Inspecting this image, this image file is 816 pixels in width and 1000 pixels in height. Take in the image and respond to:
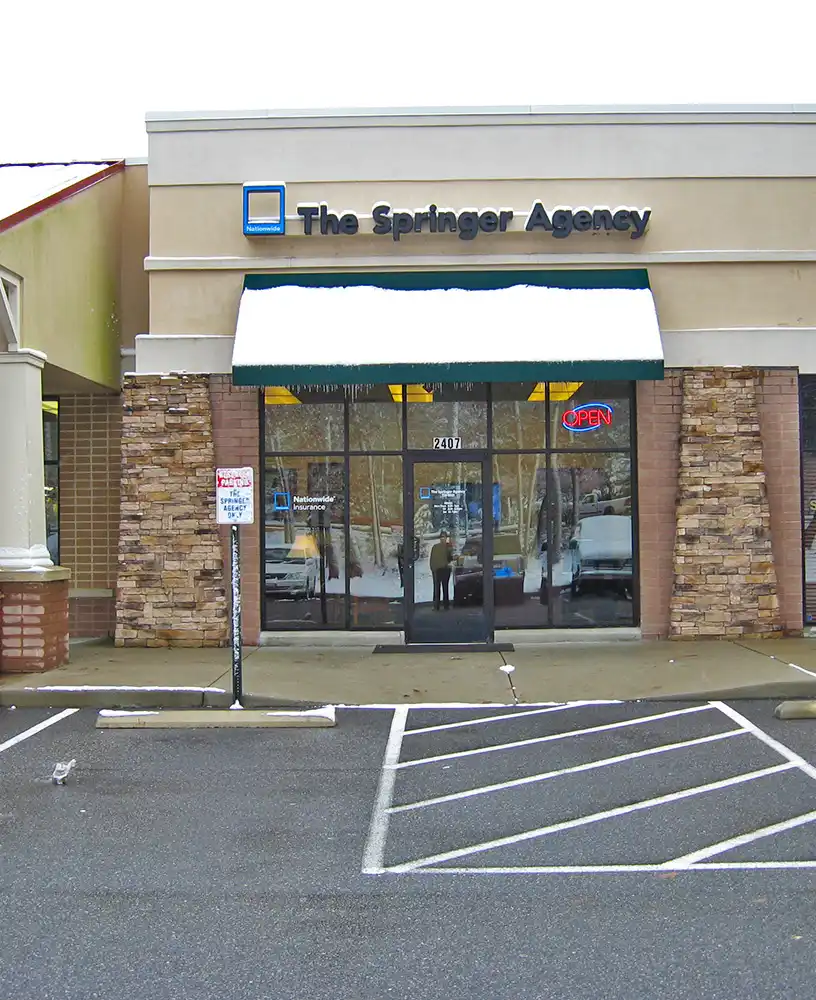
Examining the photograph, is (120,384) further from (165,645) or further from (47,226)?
(165,645)

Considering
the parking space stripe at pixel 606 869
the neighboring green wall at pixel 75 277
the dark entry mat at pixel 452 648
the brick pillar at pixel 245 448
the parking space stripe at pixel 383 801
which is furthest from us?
the brick pillar at pixel 245 448

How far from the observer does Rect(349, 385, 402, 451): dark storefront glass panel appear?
39.5ft

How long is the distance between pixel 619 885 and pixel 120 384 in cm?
1024

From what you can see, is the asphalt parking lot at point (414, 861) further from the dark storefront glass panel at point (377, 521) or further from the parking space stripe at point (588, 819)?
the dark storefront glass panel at point (377, 521)

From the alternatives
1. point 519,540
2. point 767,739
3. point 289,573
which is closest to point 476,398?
point 519,540

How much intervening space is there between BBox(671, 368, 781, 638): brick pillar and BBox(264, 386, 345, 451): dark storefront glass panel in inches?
172

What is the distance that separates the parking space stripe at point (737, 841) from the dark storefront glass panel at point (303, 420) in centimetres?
760

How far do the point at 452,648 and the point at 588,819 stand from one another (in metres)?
5.99

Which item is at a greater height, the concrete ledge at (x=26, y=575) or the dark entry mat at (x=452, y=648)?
the concrete ledge at (x=26, y=575)

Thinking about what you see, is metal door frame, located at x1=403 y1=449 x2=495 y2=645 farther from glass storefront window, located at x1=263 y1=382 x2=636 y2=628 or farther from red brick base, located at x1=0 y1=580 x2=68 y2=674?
red brick base, located at x1=0 y1=580 x2=68 y2=674

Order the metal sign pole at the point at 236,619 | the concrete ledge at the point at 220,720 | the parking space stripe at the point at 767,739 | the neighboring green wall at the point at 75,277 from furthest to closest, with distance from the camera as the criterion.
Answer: the neighboring green wall at the point at 75,277, the metal sign pole at the point at 236,619, the concrete ledge at the point at 220,720, the parking space stripe at the point at 767,739

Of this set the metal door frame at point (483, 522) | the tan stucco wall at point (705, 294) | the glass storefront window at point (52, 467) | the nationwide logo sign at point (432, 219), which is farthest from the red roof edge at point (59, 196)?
the metal door frame at point (483, 522)

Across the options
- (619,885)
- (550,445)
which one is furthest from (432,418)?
(619,885)

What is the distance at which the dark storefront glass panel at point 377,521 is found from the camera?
12.1 m
